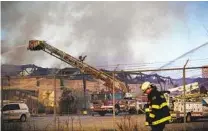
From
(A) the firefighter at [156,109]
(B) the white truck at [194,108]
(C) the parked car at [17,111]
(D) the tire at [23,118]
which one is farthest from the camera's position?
(D) the tire at [23,118]

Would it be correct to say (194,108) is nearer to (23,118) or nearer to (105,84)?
(105,84)

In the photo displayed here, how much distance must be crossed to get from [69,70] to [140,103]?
498cm

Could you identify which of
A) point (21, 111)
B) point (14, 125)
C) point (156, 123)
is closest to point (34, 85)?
point (21, 111)

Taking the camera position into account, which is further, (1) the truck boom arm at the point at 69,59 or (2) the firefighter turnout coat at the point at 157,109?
(1) the truck boom arm at the point at 69,59

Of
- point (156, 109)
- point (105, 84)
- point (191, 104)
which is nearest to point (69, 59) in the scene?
point (105, 84)

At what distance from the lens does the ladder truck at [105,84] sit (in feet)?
60.6

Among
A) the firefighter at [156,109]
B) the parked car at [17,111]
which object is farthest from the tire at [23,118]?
the firefighter at [156,109]

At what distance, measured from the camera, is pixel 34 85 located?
2912 centimetres

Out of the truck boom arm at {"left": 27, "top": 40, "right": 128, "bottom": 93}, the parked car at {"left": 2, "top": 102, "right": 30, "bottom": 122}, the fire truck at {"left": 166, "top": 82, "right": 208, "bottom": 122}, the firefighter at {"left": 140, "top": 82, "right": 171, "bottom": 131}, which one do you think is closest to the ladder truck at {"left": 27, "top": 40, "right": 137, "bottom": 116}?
the truck boom arm at {"left": 27, "top": 40, "right": 128, "bottom": 93}

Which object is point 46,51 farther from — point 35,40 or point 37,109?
point 37,109

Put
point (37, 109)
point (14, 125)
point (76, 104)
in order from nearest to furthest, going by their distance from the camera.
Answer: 1. point (14, 125)
2. point (76, 104)
3. point (37, 109)

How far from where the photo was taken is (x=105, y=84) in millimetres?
19656

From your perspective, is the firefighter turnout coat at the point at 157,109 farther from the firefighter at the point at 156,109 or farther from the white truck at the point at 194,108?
the white truck at the point at 194,108

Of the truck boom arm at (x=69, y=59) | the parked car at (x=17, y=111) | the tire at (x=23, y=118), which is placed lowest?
the tire at (x=23, y=118)
